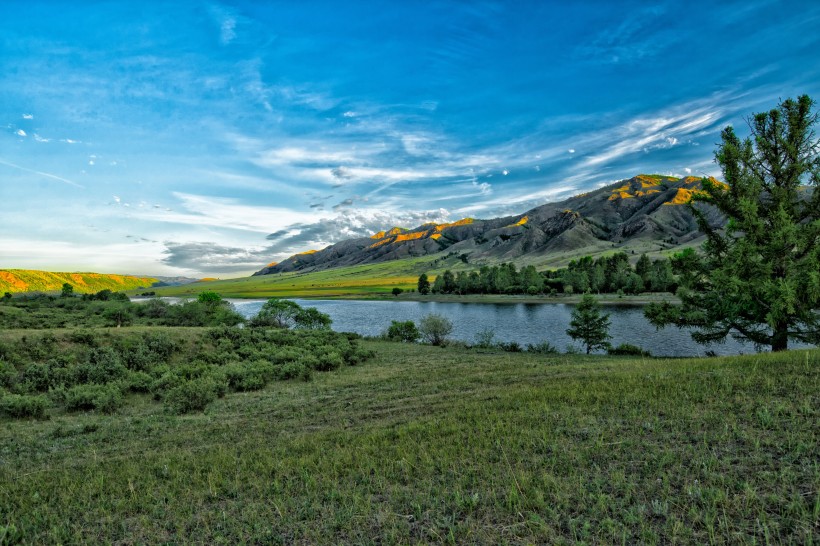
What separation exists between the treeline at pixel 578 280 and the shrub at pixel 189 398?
115m

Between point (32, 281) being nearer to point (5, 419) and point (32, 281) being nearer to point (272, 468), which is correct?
point (5, 419)

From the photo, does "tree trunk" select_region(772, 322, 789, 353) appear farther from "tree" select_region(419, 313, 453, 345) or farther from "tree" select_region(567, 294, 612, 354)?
"tree" select_region(419, 313, 453, 345)

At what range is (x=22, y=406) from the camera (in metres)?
15.3

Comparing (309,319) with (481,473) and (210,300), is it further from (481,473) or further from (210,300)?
(481,473)

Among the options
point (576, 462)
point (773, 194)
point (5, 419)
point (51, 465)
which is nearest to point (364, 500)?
point (576, 462)

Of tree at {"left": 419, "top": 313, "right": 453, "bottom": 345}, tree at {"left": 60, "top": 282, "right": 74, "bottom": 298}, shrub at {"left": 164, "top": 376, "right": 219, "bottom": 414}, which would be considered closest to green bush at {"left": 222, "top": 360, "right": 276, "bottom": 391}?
shrub at {"left": 164, "top": 376, "right": 219, "bottom": 414}

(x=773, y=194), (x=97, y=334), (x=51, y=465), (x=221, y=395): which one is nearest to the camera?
(x=51, y=465)

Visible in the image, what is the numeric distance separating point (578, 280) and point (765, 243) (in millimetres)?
106035

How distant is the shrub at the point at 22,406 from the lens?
49.9 ft

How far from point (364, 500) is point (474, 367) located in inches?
683

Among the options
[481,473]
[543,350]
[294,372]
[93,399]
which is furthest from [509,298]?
[481,473]

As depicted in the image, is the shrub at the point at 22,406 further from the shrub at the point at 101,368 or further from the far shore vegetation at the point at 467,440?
the shrub at the point at 101,368

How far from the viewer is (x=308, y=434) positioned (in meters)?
11.1

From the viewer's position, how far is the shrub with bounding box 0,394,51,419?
15.2 metres
